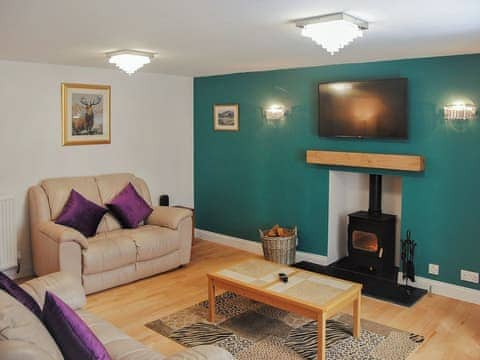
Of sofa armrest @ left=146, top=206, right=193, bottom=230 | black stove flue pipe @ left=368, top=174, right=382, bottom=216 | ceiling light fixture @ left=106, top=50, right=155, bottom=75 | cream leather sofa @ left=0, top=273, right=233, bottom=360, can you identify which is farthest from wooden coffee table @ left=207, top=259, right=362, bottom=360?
ceiling light fixture @ left=106, top=50, right=155, bottom=75

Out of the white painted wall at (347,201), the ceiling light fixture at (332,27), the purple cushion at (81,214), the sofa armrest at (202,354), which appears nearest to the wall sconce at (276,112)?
the white painted wall at (347,201)

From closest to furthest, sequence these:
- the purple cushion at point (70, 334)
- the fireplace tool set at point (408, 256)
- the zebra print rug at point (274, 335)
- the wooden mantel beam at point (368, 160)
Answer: the purple cushion at point (70, 334)
the zebra print rug at point (274, 335)
the wooden mantel beam at point (368, 160)
the fireplace tool set at point (408, 256)

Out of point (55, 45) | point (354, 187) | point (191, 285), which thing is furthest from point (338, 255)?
point (55, 45)

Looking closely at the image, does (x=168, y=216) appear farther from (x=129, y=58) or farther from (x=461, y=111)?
(x=461, y=111)

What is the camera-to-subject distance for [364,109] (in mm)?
4992

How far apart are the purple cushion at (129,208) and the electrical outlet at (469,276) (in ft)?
10.9

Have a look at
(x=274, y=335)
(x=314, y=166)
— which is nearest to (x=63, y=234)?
(x=274, y=335)

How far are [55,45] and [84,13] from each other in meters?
1.34

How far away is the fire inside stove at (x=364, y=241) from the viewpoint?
5.32m

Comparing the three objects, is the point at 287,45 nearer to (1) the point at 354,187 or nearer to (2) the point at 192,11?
(2) the point at 192,11

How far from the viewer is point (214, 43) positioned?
388cm

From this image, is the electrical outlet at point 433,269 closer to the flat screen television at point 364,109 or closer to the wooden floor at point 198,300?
the wooden floor at point 198,300

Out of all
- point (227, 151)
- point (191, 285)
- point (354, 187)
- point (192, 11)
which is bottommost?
point (191, 285)

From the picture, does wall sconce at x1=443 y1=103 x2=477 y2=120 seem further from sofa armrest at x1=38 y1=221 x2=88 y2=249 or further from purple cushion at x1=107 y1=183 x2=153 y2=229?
sofa armrest at x1=38 y1=221 x2=88 y2=249
